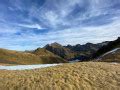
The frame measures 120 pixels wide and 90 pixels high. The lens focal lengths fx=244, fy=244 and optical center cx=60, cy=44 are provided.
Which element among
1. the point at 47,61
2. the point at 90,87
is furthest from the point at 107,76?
the point at 47,61

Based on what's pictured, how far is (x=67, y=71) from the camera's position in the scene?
23875 mm

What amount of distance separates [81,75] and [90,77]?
965 mm

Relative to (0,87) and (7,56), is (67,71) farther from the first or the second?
(7,56)

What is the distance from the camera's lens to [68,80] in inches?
832

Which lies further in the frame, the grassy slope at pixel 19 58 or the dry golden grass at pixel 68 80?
the grassy slope at pixel 19 58

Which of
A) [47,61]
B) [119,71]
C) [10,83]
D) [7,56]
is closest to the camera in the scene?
[10,83]

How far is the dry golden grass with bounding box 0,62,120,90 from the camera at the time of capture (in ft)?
65.4

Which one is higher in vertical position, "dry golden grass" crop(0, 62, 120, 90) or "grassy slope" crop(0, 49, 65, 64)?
"grassy slope" crop(0, 49, 65, 64)

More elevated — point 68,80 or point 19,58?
point 19,58

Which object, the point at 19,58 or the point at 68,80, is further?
the point at 19,58

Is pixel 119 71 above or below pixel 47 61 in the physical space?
below

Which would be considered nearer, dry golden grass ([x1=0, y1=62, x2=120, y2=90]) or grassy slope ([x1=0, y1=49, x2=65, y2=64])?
dry golden grass ([x1=0, y1=62, x2=120, y2=90])

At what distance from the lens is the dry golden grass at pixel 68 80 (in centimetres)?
1995

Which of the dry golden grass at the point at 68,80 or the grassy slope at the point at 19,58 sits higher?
the grassy slope at the point at 19,58
